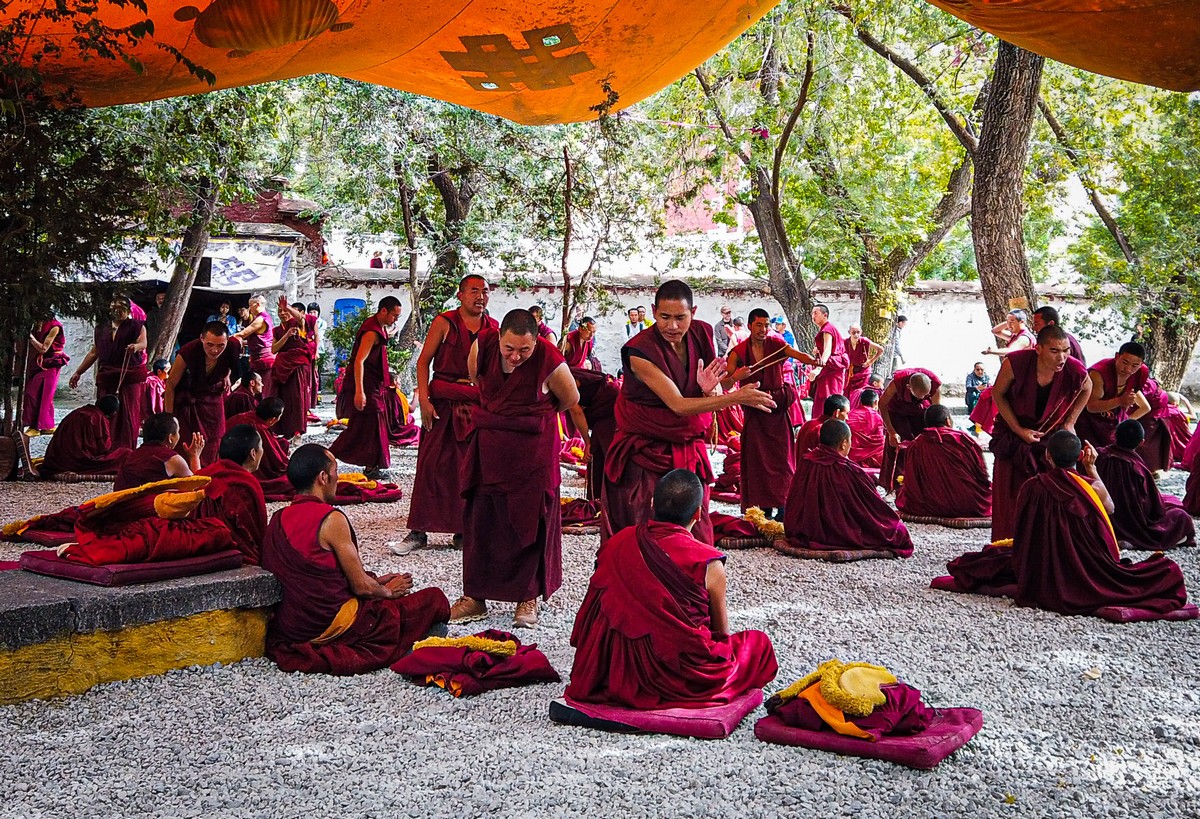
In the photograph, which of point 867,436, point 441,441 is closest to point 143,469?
point 441,441

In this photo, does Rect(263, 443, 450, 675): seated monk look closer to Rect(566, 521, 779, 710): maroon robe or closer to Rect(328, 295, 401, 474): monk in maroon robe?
Rect(566, 521, 779, 710): maroon robe

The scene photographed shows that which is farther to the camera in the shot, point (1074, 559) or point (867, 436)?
point (867, 436)

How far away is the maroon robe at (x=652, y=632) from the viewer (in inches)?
138

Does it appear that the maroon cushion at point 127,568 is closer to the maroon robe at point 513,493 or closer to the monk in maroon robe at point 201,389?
the maroon robe at point 513,493

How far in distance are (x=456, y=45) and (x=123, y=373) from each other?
217 inches

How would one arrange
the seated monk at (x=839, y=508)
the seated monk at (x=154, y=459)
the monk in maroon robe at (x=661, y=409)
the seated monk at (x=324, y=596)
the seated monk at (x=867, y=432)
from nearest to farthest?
the seated monk at (x=324, y=596) < the monk in maroon robe at (x=661, y=409) < the seated monk at (x=154, y=459) < the seated monk at (x=839, y=508) < the seated monk at (x=867, y=432)

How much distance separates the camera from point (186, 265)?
32.8 ft

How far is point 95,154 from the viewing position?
7.14 m

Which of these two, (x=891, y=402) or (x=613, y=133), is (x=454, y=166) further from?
(x=891, y=402)

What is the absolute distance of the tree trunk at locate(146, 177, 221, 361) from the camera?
419 inches

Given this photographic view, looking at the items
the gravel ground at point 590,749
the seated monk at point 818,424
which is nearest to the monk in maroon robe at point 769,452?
the seated monk at point 818,424

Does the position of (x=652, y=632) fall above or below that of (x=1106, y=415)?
Result: below

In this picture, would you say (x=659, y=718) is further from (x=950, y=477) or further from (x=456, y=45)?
(x=950, y=477)

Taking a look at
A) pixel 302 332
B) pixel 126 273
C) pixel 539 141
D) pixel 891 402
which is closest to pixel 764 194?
pixel 539 141
